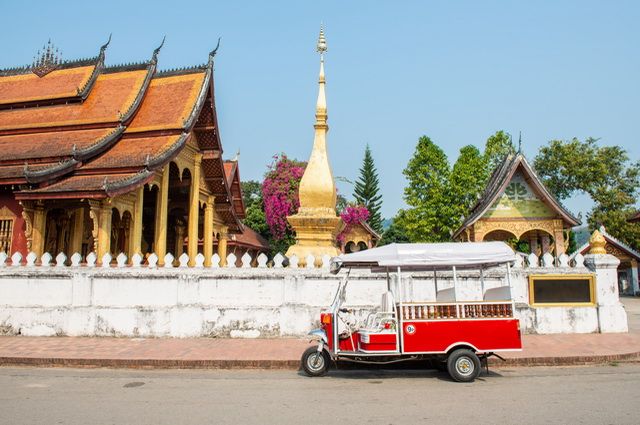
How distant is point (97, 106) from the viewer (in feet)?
56.6

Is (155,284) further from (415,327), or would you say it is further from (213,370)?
(415,327)

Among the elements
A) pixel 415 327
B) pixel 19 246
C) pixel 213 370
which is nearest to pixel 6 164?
pixel 19 246

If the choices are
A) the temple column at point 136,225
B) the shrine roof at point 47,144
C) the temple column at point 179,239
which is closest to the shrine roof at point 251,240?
the temple column at point 179,239

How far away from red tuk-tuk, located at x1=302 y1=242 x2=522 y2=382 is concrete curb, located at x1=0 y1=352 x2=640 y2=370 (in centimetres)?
92

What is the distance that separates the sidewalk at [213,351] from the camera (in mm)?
7840

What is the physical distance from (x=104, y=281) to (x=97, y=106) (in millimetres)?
9172

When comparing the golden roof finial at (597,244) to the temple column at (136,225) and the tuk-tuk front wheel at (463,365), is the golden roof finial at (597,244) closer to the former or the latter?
the tuk-tuk front wheel at (463,365)

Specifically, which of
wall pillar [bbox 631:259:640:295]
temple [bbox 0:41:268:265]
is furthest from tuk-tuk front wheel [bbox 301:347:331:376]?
wall pillar [bbox 631:259:640:295]

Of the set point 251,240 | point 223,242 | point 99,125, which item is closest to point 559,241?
point 223,242

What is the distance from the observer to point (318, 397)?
18.9 feet

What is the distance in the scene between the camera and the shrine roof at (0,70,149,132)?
16547 millimetres

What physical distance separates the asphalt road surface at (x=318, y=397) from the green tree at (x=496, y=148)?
27877mm

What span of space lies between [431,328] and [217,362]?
3436mm

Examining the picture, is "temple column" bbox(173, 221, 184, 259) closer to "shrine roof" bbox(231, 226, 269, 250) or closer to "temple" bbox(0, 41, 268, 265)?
"temple" bbox(0, 41, 268, 265)
